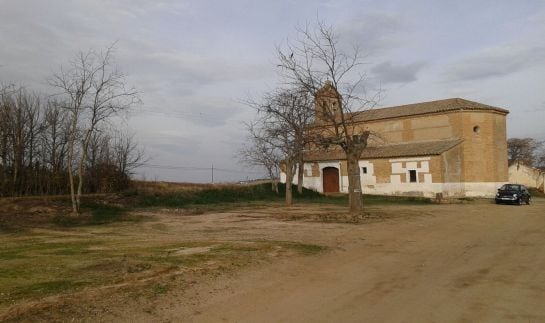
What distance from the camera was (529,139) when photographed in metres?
68.9

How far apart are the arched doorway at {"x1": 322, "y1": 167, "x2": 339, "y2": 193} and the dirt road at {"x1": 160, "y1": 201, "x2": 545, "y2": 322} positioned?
33.1 metres

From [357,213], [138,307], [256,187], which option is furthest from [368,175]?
[138,307]

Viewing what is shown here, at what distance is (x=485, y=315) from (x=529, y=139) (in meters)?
72.1

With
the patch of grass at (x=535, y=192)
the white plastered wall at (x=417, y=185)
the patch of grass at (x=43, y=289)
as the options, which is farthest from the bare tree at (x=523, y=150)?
the patch of grass at (x=43, y=289)

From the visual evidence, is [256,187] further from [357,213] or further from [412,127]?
[357,213]

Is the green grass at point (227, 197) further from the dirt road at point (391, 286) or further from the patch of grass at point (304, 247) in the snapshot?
the dirt road at point (391, 286)

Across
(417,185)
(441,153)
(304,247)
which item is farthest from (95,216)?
(441,153)

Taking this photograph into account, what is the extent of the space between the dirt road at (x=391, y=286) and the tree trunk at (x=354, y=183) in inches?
278

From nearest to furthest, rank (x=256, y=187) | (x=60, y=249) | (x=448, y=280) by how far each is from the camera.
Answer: (x=448, y=280)
(x=60, y=249)
(x=256, y=187)

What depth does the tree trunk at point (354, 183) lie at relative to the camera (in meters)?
20.6

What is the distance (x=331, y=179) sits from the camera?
155 feet

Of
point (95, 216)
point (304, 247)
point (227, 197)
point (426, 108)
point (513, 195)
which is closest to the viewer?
point (304, 247)

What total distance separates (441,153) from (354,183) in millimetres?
20727

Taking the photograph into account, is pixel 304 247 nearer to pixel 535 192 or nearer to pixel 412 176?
pixel 412 176
